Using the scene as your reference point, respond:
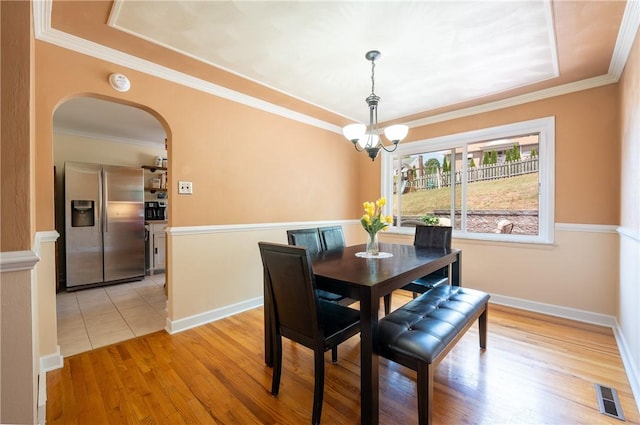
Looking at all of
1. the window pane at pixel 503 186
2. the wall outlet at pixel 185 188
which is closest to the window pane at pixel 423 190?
the window pane at pixel 503 186

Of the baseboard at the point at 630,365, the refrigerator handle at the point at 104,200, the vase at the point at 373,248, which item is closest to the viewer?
the baseboard at the point at 630,365

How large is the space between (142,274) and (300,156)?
325 centimetres

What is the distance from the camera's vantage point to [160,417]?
1.53 meters

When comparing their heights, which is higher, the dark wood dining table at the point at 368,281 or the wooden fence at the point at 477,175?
the wooden fence at the point at 477,175

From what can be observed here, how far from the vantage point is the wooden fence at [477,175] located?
3.21m

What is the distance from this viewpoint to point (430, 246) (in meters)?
2.90

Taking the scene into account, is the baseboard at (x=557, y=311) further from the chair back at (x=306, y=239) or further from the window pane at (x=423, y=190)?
the chair back at (x=306, y=239)

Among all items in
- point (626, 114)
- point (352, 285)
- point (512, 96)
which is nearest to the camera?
point (352, 285)

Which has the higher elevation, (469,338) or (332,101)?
(332,101)

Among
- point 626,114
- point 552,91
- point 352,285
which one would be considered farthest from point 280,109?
point 626,114

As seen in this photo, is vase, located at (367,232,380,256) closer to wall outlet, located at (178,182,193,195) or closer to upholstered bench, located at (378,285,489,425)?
upholstered bench, located at (378,285,489,425)

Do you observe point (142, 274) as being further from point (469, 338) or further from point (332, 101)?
point (469, 338)

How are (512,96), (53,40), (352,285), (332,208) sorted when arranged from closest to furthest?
(352,285) → (53,40) → (512,96) → (332,208)

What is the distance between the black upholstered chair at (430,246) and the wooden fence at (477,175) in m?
1.18
